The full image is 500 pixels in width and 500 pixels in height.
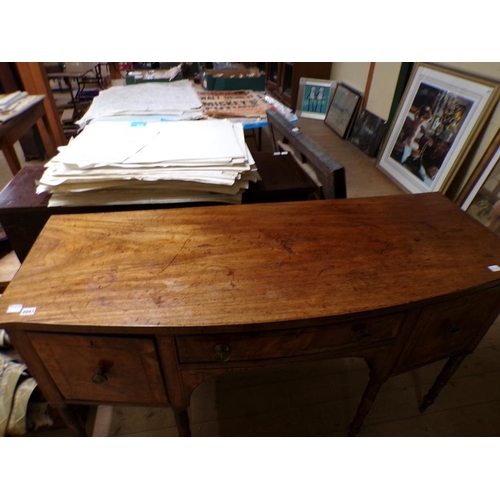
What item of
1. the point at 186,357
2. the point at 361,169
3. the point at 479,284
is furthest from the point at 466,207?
the point at 186,357

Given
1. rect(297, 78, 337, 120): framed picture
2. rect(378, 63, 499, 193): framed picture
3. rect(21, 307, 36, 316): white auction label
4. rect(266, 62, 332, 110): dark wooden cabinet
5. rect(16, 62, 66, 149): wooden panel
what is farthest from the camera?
rect(266, 62, 332, 110): dark wooden cabinet

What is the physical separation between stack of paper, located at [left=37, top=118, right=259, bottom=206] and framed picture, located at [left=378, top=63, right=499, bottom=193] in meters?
1.51

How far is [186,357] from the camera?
68 centimetres

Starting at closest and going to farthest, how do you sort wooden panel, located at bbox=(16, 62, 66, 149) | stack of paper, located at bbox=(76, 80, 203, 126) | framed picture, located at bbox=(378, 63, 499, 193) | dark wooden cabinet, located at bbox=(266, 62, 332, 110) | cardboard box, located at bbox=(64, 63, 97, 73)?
1. stack of paper, located at bbox=(76, 80, 203, 126)
2. framed picture, located at bbox=(378, 63, 499, 193)
3. wooden panel, located at bbox=(16, 62, 66, 149)
4. dark wooden cabinet, located at bbox=(266, 62, 332, 110)
5. cardboard box, located at bbox=(64, 63, 97, 73)

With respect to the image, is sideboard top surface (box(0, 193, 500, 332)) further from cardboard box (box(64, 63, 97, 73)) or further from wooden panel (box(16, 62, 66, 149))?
cardboard box (box(64, 63, 97, 73))

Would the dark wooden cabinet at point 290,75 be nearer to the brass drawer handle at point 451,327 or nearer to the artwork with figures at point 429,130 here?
the artwork with figures at point 429,130

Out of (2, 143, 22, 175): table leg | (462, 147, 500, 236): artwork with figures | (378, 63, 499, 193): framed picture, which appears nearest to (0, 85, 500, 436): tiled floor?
(462, 147, 500, 236): artwork with figures

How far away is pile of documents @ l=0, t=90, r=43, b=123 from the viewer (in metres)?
1.88

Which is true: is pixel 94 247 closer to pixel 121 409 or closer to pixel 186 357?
pixel 186 357

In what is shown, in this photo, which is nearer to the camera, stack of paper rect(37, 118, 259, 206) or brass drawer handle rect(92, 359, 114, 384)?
brass drawer handle rect(92, 359, 114, 384)

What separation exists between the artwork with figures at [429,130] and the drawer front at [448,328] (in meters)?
1.47

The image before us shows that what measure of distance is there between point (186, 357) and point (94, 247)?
0.34m

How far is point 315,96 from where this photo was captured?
375cm

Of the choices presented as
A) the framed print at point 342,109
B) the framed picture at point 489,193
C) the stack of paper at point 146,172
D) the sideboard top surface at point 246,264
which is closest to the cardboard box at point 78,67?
the framed print at point 342,109
